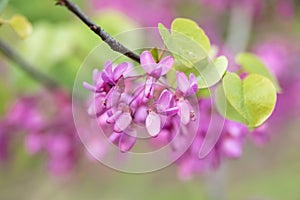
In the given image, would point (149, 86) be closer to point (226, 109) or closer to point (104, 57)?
point (226, 109)

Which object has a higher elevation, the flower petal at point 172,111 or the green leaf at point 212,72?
the green leaf at point 212,72

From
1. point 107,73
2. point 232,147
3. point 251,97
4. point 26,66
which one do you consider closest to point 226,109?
point 251,97

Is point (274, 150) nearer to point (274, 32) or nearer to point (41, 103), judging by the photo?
point (274, 32)

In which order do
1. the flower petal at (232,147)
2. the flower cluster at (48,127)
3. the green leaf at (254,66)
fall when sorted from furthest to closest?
the flower cluster at (48,127), the flower petal at (232,147), the green leaf at (254,66)

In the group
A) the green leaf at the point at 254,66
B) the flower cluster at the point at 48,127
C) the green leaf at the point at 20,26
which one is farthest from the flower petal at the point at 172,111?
the flower cluster at the point at 48,127

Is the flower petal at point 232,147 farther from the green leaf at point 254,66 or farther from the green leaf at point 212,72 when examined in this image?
the green leaf at point 212,72

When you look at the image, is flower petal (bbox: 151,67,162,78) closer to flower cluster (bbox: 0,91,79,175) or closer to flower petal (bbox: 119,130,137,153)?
flower petal (bbox: 119,130,137,153)

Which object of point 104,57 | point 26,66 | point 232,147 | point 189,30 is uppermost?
point 26,66
